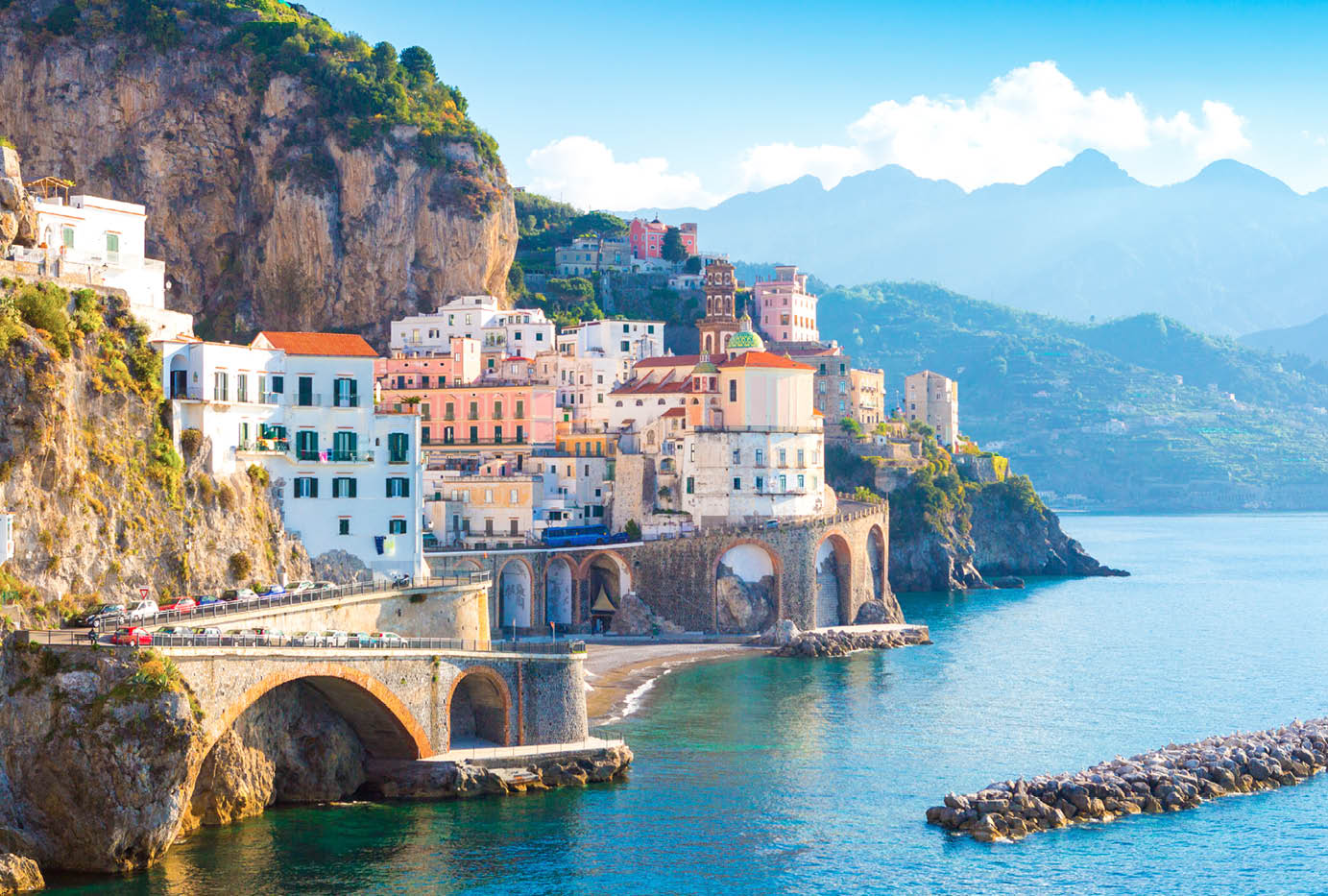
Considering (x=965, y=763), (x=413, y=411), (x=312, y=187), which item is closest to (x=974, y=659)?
(x=965, y=763)

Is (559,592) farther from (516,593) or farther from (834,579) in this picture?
(834,579)

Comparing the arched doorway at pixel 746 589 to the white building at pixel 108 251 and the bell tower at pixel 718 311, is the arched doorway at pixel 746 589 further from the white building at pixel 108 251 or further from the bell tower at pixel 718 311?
the white building at pixel 108 251

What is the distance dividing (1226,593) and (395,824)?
4042 inches

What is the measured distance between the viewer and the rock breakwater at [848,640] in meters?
99.1

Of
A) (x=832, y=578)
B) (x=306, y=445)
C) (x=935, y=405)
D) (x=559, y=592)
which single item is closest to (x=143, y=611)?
(x=306, y=445)

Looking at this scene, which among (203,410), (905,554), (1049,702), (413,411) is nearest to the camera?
(203,410)

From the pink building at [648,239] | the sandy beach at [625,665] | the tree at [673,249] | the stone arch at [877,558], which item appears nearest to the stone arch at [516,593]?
the sandy beach at [625,665]

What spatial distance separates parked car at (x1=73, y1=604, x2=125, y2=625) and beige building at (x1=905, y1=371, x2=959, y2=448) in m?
145

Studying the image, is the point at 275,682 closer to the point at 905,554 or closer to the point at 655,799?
the point at 655,799

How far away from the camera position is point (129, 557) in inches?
2234

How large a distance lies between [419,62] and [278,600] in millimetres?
96999

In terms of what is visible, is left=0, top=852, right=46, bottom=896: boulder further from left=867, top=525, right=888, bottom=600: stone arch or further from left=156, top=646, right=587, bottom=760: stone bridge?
left=867, top=525, right=888, bottom=600: stone arch

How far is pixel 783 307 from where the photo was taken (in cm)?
17125

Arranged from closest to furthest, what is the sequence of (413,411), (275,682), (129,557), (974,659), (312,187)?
(275,682), (129,557), (413,411), (974,659), (312,187)
